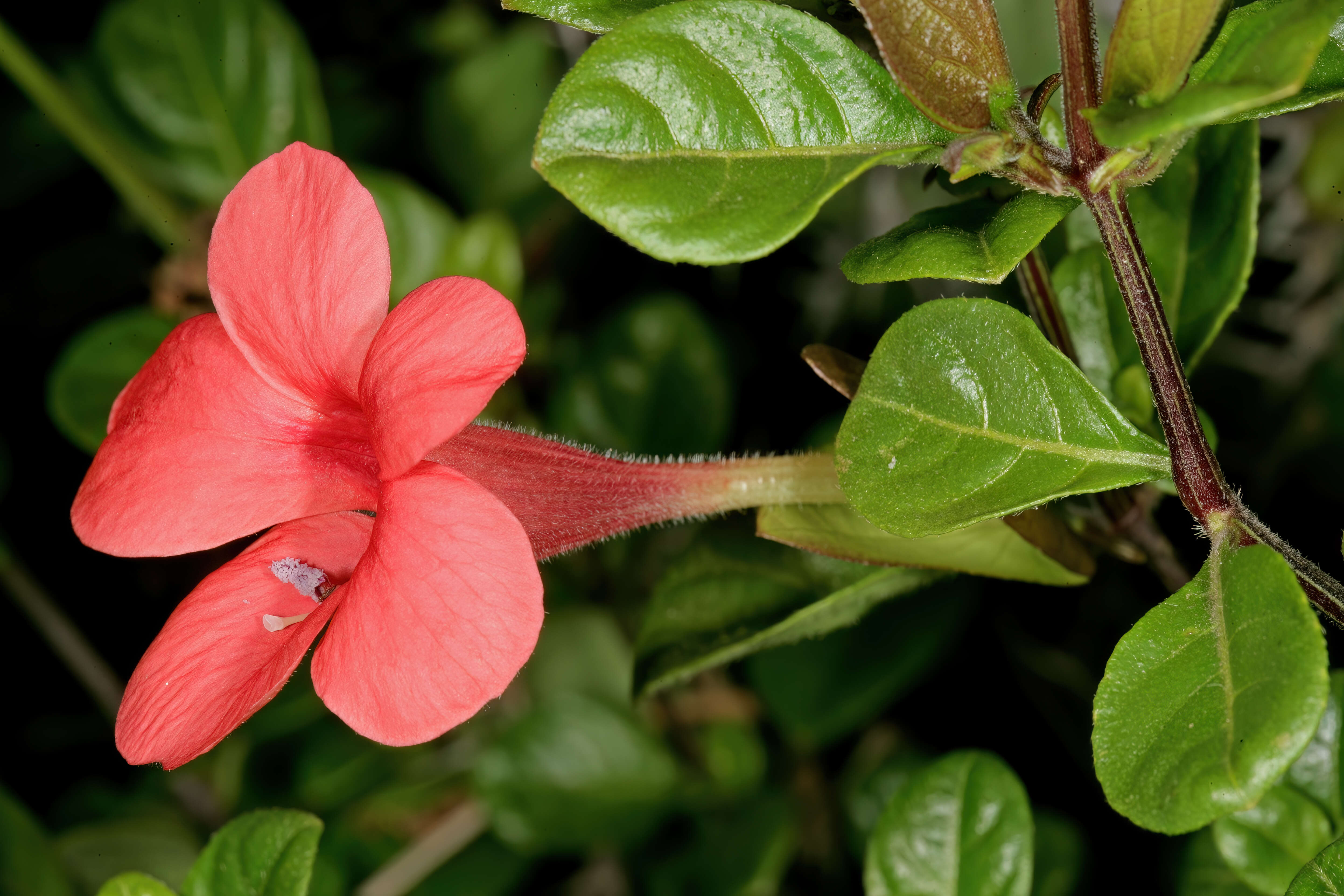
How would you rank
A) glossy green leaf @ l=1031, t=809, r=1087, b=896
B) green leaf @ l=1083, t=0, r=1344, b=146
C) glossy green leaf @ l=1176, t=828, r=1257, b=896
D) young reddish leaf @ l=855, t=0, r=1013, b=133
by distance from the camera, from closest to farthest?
green leaf @ l=1083, t=0, r=1344, b=146
young reddish leaf @ l=855, t=0, r=1013, b=133
glossy green leaf @ l=1176, t=828, r=1257, b=896
glossy green leaf @ l=1031, t=809, r=1087, b=896

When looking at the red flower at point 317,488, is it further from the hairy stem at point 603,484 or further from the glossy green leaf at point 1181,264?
the glossy green leaf at point 1181,264

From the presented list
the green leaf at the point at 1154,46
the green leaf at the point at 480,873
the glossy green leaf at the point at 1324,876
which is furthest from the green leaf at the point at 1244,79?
the green leaf at the point at 480,873

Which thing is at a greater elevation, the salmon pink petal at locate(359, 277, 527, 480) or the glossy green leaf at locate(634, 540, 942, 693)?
the salmon pink petal at locate(359, 277, 527, 480)

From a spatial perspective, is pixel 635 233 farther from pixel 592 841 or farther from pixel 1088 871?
pixel 592 841

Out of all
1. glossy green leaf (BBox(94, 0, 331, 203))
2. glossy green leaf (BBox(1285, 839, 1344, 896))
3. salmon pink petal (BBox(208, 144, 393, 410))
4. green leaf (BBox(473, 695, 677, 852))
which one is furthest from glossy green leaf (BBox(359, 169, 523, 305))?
glossy green leaf (BBox(1285, 839, 1344, 896))

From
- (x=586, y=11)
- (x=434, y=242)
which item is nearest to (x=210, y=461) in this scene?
(x=586, y=11)

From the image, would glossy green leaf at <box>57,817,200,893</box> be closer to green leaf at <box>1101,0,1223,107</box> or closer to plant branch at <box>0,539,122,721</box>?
plant branch at <box>0,539,122,721</box>
